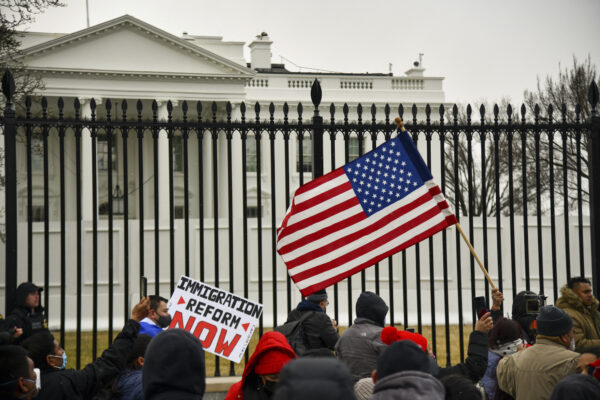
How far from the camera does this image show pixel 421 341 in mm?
4992

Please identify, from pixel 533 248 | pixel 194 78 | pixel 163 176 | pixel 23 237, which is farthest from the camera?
pixel 163 176

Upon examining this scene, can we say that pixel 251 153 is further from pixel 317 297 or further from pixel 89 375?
pixel 89 375

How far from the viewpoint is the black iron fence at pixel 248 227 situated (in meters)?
8.24

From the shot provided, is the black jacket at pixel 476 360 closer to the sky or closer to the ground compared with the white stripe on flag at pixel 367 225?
closer to the ground

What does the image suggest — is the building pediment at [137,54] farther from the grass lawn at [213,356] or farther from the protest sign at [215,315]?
the protest sign at [215,315]

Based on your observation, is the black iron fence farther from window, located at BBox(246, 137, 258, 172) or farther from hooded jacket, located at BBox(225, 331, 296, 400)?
window, located at BBox(246, 137, 258, 172)

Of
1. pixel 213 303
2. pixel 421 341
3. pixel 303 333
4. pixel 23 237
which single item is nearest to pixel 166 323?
pixel 213 303

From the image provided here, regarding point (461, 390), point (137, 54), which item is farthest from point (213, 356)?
point (137, 54)

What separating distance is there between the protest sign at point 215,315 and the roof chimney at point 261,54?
143ft

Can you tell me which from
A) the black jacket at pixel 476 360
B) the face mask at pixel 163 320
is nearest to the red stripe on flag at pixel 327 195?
the face mask at pixel 163 320

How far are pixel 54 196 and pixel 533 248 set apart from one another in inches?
1057

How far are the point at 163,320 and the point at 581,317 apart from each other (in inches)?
159

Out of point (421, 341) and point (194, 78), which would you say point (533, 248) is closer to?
point (421, 341)

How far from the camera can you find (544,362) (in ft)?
17.3
